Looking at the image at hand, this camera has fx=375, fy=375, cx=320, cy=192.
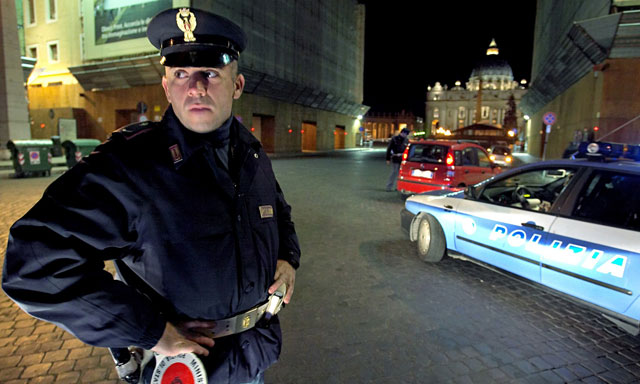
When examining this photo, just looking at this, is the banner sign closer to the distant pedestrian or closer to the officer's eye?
the distant pedestrian

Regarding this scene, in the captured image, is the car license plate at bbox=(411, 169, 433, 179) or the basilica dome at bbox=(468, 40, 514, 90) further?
the basilica dome at bbox=(468, 40, 514, 90)

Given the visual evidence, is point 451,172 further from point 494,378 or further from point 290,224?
point 290,224

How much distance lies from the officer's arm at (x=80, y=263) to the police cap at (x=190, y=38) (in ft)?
1.97

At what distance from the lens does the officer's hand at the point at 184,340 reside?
50.1 inches

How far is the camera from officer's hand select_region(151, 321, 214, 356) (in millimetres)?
1271

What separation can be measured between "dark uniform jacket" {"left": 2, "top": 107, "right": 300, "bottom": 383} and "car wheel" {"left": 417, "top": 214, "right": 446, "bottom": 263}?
4080 millimetres

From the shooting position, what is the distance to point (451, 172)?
9320 mm

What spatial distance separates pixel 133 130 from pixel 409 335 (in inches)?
117

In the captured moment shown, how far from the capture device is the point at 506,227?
4293mm

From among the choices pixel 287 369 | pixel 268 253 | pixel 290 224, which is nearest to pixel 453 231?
pixel 287 369

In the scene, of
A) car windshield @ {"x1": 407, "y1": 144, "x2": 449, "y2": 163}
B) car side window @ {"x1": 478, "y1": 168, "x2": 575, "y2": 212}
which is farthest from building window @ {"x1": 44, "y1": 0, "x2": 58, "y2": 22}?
car side window @ {"x1": 478, "y1": 168, "x2": 575, "y2": 212}

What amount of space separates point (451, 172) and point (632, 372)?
668cm

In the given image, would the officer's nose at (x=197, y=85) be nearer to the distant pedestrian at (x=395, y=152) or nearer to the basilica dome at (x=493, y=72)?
the distant pedestrian at (x=395, y=152)

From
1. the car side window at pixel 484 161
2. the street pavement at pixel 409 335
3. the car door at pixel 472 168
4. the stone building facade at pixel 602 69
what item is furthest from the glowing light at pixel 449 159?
the stone building facade at pixel 602 69
